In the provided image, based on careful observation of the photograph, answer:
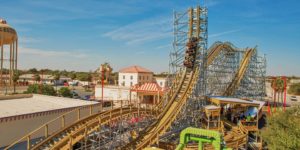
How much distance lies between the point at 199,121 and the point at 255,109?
22.4 feet

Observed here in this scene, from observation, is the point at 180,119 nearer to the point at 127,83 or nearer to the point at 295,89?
the point at 127,83

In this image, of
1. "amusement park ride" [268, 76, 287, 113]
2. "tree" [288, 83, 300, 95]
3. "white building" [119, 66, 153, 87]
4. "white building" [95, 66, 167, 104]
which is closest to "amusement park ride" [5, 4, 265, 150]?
"amusement park ride" [268, 76, 287, 113]

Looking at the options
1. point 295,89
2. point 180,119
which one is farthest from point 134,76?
point 295,89

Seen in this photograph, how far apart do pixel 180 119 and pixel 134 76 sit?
101ft

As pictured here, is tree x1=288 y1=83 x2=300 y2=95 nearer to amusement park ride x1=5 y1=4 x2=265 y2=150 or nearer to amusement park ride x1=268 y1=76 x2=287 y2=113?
amusement park ride x1=268 y1=76 x2=287 y2=113

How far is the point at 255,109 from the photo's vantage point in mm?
25281

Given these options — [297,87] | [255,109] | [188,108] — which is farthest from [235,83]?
[297,87]

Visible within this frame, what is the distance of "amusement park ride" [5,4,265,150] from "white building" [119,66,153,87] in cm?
1972

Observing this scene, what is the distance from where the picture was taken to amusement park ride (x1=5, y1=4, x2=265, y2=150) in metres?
13.1

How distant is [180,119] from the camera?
1942cm

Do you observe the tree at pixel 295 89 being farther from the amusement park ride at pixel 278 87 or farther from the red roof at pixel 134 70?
the red roof at pixel 134 70

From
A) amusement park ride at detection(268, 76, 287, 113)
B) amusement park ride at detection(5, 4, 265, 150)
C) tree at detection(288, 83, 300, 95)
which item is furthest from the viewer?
tree at detection(288, 83, 300, 95)

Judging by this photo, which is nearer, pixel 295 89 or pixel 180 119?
pixel 180 119

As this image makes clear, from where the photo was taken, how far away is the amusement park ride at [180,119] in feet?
Result: 43.0
